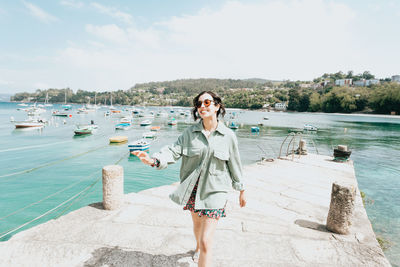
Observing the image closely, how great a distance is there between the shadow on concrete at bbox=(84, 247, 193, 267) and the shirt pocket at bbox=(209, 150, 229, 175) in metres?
1.65

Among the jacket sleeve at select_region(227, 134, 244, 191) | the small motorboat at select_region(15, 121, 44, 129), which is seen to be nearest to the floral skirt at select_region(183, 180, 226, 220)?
the jacket sleeve at select_region(227, 134, 244, 191)

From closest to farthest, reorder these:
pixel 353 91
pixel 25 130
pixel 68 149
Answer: pixel 68 149, pixel 25 130, pixel 353 91

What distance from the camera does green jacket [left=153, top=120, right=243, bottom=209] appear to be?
2449mm

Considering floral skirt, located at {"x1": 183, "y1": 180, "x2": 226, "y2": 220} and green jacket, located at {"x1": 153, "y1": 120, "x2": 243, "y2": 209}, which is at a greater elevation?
green jacket, located at {"x1": 153, "y1": 120, "x2": 243, "y2": 209}

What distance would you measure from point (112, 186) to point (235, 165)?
3144 mm

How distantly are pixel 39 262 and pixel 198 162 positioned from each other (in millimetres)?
2851

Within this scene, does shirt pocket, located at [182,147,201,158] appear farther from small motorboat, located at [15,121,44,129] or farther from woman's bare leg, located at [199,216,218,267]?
small motorboat, located at [15,121,44,129]

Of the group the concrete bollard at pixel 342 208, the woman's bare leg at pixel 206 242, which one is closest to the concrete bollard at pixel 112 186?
the woman's bare leg at pixel 206 242

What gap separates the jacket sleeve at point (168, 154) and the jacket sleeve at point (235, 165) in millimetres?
617

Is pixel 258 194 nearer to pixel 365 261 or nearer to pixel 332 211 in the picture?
pixel 332 211

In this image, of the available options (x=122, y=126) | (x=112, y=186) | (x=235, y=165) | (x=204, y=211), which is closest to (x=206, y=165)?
(x=235, y=165)

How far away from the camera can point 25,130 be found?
4159 cm

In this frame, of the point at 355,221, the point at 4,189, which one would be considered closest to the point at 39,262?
the point at 355,221

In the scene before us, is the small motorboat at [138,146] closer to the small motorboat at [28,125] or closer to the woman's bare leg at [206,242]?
the woman's bare leg at [206,242]
